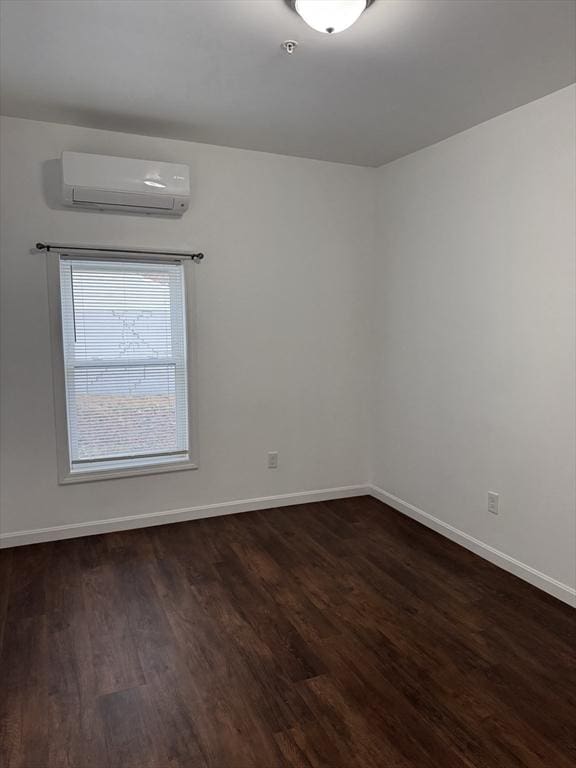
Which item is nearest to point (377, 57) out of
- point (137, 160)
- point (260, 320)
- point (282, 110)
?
point (282, 110)

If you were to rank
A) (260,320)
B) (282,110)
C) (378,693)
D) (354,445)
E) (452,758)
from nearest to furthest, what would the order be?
(452,758) → (378,693) → (282,110) → (260,320) → (354,445)

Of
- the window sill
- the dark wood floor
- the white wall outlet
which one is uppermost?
the window sill

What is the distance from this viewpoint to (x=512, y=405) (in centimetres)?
290

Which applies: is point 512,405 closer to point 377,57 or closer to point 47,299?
point 377,57

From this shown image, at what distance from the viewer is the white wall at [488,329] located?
262 centimetres

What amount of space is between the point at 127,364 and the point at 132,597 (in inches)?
58.7

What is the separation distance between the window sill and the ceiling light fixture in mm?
2726

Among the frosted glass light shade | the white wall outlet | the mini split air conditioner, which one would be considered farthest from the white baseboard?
the frosted glass light shade

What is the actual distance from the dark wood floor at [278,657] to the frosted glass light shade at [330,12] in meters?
2.51

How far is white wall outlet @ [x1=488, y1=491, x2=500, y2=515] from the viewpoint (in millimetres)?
3018

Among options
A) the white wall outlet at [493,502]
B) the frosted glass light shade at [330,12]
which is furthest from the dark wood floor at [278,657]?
the frosted glass light shade at [330,12]

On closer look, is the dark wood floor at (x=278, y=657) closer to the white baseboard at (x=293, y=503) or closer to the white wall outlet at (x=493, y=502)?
the white baseboard at (x=293, y=503)

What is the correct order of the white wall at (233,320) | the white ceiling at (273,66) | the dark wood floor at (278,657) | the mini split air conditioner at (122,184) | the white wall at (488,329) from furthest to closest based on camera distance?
the white wall at (233,320) < the mini split air conditioner at (122,184) < the white wall at (488,329) < the white ceiling at (273,66) < the dark wood floor at (278,657)

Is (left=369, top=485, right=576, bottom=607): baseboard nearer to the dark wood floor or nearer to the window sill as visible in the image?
the dark wood floor
